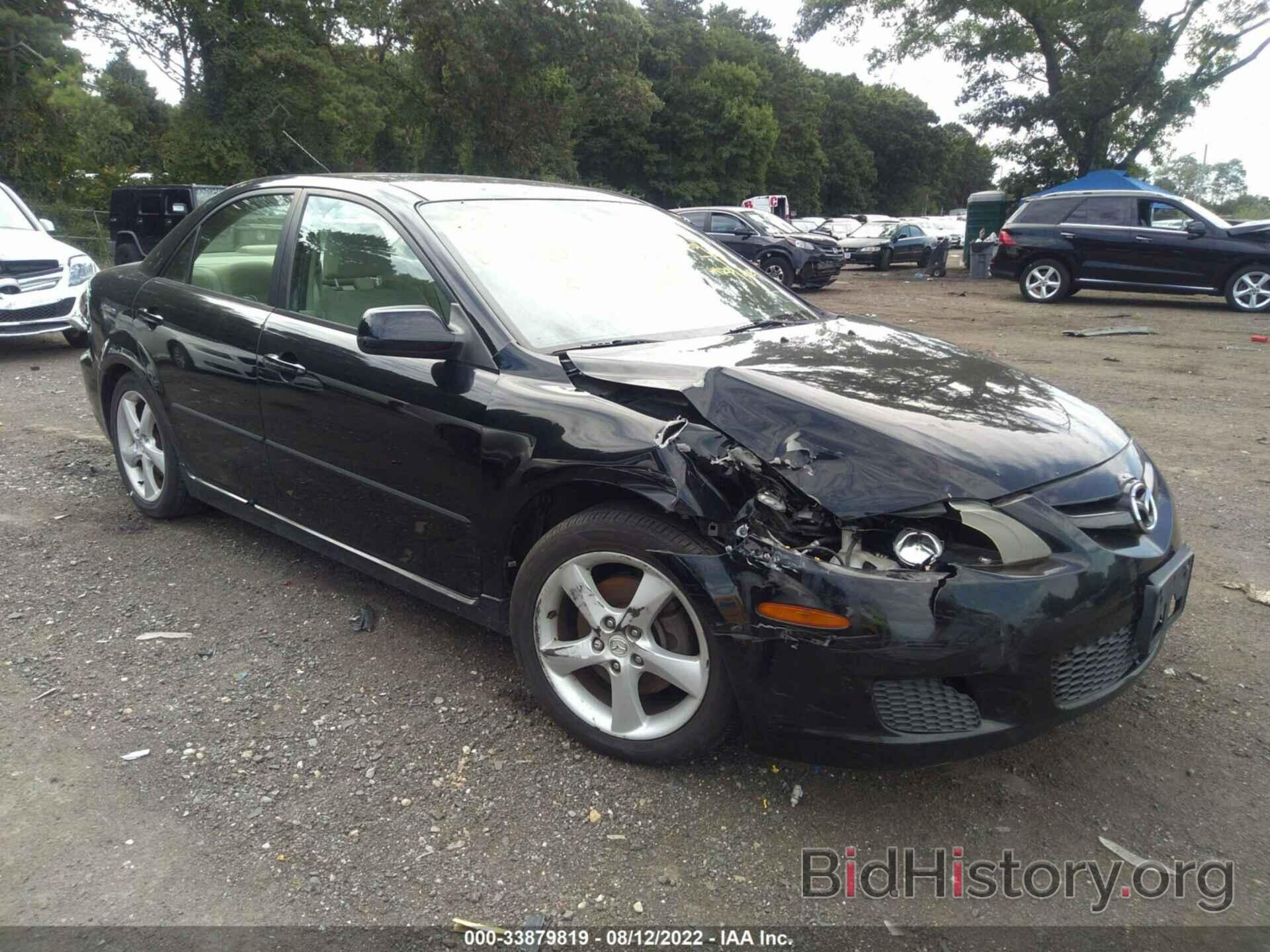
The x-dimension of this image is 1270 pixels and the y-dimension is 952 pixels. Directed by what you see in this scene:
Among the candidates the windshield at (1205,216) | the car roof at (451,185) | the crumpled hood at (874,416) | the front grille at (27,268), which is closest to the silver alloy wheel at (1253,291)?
the windshield at (1205,216)

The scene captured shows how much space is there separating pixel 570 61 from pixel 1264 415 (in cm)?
2745

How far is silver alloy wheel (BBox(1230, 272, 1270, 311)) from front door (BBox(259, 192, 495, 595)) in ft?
47.4

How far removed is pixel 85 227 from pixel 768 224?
15.0m

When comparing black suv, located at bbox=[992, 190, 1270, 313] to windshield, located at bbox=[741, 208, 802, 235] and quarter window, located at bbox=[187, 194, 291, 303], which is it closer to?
windshield, located at bbox=[741, 208, 802, 235]

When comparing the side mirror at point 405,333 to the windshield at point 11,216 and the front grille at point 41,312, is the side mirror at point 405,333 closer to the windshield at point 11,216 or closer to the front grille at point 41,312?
the front grille at point 41,312

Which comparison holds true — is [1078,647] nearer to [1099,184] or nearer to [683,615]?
[683,615]

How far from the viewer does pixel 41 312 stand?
9086 mm

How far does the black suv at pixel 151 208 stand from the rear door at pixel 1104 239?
13805mm

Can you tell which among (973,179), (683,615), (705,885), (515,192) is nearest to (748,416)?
(683,615)

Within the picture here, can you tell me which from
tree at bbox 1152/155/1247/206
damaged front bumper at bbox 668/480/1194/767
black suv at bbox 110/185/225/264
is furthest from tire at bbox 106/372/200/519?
tree at bbox 1152/155/1247/206

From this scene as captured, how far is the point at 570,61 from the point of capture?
100ft

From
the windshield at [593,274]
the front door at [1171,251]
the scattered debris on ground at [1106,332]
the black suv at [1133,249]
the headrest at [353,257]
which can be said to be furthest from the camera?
the front door at [1171,251]

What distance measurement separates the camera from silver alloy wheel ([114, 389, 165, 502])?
4516 mm

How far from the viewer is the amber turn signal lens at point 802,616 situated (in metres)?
2.28
